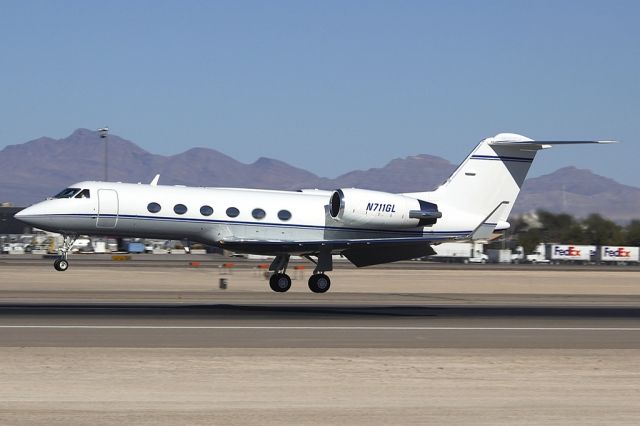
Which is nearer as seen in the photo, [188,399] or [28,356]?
[188,399]

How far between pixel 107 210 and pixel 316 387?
1953 cm

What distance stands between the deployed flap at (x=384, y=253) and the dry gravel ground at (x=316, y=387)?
48.4 ft

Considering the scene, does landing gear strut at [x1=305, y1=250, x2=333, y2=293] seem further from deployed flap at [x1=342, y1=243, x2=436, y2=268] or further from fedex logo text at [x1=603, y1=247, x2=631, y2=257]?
fedex logo text at [x1=603, y1=247, x2=631, y2=257]

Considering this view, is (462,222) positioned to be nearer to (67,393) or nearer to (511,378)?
(511,378)

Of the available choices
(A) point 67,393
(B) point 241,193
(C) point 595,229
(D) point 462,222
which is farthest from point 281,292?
(C) point 595,229

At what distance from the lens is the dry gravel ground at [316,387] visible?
1221 centimetres

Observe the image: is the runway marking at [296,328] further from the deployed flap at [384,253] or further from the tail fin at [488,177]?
the tail fin at [488,177]

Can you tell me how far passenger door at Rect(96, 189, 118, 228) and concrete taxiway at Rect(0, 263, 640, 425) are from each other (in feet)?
8.86

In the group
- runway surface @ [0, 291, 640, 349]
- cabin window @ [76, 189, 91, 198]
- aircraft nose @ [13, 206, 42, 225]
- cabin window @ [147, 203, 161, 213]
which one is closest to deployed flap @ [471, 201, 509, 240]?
runway surface @ [0, 291, 640, 349]

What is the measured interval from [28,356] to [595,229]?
111m

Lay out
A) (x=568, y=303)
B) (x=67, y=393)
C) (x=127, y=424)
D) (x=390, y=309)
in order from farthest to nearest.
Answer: (x=568, y=303)
(x=390, y=309)
(x=67, y=393)
(x=127, y=424)

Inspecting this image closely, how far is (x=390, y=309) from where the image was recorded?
27828 millimetres

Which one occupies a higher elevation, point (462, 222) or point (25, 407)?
point (462, 222)

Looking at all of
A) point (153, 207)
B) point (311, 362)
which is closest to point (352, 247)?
point (153, 207)
